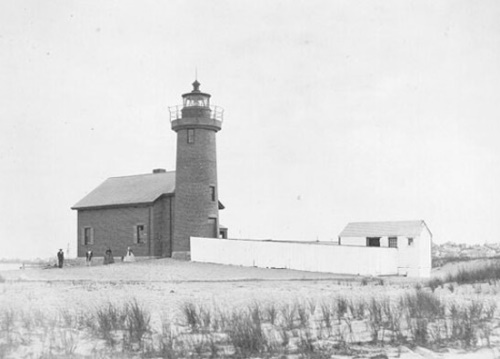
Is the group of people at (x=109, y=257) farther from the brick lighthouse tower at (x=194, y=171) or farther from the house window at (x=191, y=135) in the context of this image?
the house window at (x=191, y=135)

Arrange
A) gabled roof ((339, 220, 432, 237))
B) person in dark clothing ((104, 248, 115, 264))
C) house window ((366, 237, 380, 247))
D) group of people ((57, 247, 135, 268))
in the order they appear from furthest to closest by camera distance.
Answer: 1. person in dark clothing ((104, 248, 115, 264))
2. group of people ((57, 247, 135, 268))
3. house window ((366, 237, 380, 247))
4. gabled roof ((339, 220, 432, 237))

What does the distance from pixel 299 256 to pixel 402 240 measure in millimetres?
5758

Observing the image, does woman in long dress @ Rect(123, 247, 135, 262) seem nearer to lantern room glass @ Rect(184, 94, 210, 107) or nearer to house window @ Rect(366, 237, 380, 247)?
lantern room glass @ Rect(184, 94, 210, 107)

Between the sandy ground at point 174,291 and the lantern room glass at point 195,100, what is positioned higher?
the lantern room glass at point 195,100

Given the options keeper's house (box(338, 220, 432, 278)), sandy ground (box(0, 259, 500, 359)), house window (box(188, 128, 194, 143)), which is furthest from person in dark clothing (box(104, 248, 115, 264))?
keeper's house (box(338, 220, 432, 278))

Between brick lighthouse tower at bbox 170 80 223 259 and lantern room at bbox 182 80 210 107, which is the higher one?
lantern room at bbox 182 80 210 107

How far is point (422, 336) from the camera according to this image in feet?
34.9

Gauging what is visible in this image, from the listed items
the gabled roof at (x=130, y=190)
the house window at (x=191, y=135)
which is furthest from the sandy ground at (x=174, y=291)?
the house window at (x=191, y=135)

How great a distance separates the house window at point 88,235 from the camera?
4369 cm

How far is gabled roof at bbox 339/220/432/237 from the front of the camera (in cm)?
3675

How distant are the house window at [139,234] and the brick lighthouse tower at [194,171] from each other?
2.47 m

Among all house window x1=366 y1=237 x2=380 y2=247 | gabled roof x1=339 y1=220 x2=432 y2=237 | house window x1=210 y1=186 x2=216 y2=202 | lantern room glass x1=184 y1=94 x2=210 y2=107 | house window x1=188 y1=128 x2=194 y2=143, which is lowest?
house window x1=366 y1=237 x2=380 y2=247

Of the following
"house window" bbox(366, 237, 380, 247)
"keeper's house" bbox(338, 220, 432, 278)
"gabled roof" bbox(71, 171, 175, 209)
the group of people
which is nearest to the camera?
"keeper's house" bbox(338, 220, 432, 278)

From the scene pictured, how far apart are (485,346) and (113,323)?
20.0ft
